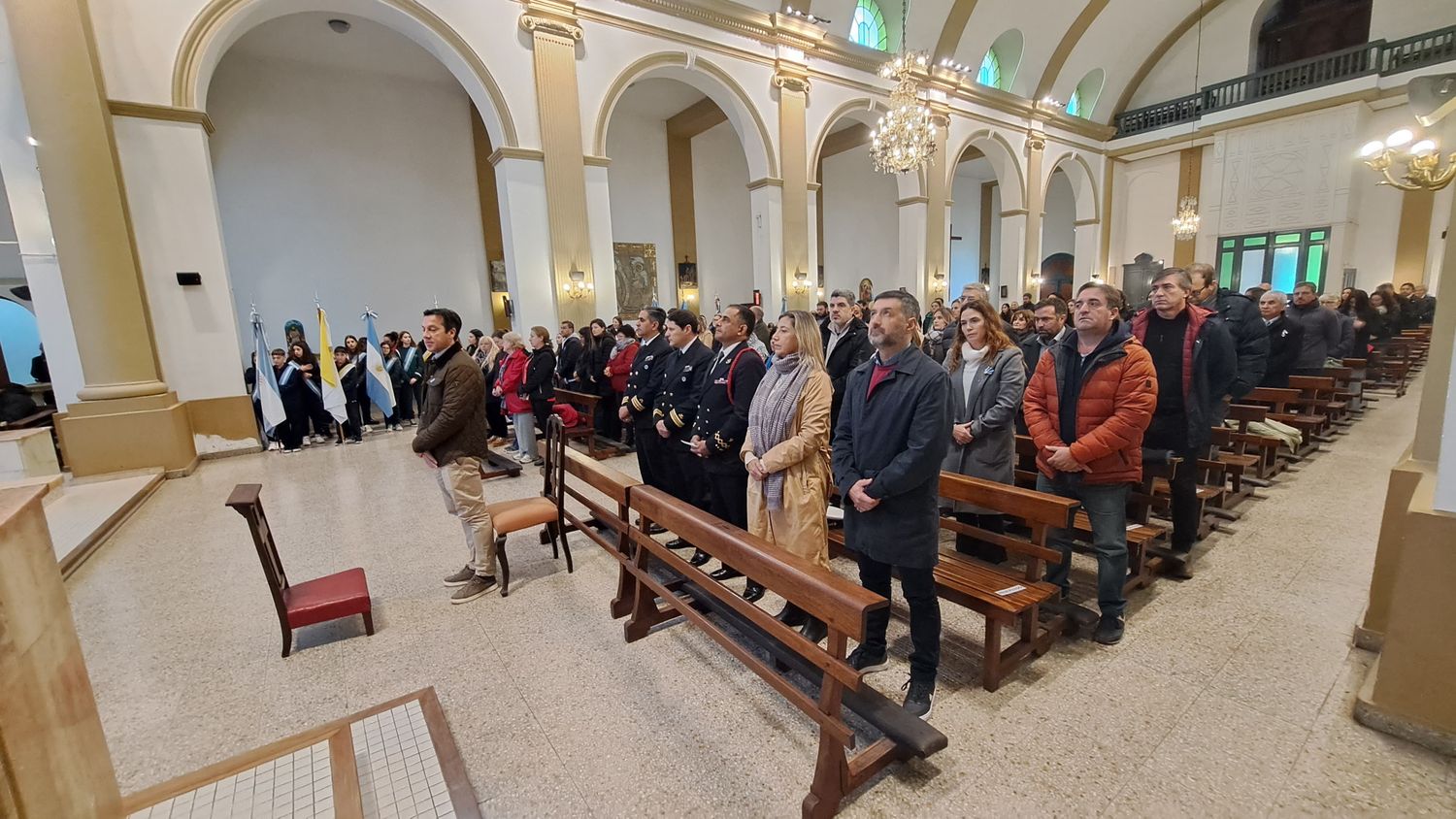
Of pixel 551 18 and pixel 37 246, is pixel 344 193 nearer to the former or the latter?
pixel 37 246

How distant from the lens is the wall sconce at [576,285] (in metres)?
8.91

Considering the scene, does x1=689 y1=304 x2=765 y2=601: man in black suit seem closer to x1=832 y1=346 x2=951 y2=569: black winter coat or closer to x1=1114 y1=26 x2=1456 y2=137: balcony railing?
x1=832 y1=346 x2=951 y2=569: black winter coat

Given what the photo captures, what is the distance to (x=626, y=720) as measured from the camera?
2.24 m

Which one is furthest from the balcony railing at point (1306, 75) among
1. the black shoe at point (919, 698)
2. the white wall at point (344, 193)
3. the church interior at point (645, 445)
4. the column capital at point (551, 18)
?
the black shoe at point (919, 698)

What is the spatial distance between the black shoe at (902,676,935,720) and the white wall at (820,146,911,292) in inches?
624

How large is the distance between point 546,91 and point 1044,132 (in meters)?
13.2

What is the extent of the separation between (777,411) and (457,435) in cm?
184

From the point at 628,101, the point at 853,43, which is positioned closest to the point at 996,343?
the point at 853,43

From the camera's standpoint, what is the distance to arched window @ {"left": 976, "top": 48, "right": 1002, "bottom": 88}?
14594 mm

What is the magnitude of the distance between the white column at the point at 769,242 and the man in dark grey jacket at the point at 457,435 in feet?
→ 26.0

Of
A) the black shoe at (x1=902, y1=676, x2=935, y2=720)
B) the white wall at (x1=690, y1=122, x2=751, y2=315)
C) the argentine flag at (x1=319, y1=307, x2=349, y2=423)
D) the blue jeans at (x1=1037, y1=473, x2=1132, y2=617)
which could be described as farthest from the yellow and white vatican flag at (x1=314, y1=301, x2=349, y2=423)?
the white wall at (x1=690, y1=122, x2=751, y2=315)

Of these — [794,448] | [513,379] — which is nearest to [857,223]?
[513,379]

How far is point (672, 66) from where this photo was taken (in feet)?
31.4

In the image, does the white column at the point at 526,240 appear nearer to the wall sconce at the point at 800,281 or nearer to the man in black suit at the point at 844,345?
the wall sconce at the point at 800,281
